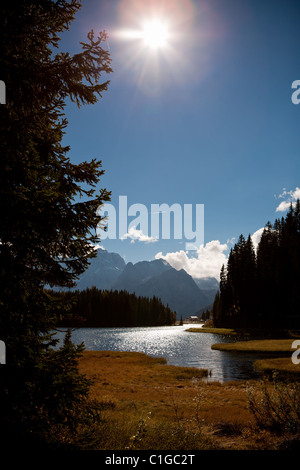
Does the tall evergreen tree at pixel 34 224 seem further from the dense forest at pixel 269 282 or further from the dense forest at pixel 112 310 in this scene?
the dense forest at pixel 112 310

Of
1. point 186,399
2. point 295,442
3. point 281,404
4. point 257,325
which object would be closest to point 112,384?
point 186,399

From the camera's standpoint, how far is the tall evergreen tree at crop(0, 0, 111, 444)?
5.09 metres

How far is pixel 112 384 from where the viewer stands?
22.7 meters

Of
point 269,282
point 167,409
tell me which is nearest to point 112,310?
point 269,282

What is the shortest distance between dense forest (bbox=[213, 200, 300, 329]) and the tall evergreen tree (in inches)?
2731

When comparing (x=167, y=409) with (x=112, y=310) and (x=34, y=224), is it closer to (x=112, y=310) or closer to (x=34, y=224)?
(x=34, y=224)

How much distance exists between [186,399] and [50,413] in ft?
46.0

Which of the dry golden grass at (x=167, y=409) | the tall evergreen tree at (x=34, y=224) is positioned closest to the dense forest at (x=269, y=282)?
the dry golden grass at (x=167, y=409)

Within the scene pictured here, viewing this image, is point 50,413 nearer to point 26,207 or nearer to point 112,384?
point 26,207

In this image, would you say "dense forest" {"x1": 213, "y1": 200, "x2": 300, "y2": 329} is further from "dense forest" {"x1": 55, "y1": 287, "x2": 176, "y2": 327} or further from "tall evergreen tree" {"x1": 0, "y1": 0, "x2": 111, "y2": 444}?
"tall evergreen tree" {"x1": 0, "y1": 0, "x2": 111, "y2": 444}

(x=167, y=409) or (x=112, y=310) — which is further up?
(x=167, y=409)

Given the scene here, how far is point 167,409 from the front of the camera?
1486 cm

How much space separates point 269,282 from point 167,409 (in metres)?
77.5

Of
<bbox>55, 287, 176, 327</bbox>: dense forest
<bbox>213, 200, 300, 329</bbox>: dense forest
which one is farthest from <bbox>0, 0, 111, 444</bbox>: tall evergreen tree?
<bbox>55, 287, 176, 327</bbox>: dense forest
